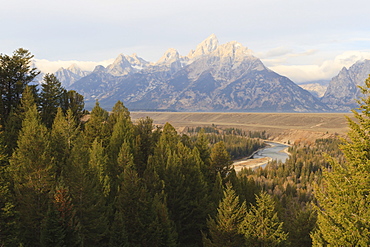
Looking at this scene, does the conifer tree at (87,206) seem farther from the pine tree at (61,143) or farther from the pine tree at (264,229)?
the pine tree at (264,229)

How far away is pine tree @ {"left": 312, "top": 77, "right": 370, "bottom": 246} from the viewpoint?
679 inches

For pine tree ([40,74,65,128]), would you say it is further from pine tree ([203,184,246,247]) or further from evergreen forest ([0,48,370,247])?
pine tree ([203,184,246,247])

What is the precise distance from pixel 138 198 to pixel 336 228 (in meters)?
21.9

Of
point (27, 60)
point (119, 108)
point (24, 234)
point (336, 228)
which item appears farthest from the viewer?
point (119, 108)

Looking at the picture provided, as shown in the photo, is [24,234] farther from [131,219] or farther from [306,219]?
[306,219]

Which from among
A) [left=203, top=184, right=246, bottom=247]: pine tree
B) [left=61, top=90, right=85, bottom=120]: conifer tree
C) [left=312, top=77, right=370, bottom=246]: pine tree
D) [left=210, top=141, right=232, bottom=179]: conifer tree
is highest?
[left=61, top=90, right=85, bottom=120]: conifer tree

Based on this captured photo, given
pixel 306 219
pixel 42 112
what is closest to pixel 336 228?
pixel 306 219

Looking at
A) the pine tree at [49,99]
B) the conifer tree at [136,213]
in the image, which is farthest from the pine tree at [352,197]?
the pine tree at [49,99]

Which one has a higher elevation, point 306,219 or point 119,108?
point 119,108

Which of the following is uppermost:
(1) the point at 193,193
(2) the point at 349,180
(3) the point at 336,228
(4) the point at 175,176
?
(2) the point at 349,180

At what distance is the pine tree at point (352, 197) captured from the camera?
17.2 meters

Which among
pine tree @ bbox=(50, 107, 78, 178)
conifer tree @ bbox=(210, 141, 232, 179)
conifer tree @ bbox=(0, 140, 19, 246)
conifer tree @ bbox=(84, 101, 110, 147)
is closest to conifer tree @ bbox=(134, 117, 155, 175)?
conifer tree @ bbox=(84, 101, 110, 147)

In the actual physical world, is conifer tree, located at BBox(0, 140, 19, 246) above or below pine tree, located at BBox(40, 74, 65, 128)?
below

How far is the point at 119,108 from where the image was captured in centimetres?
7375
